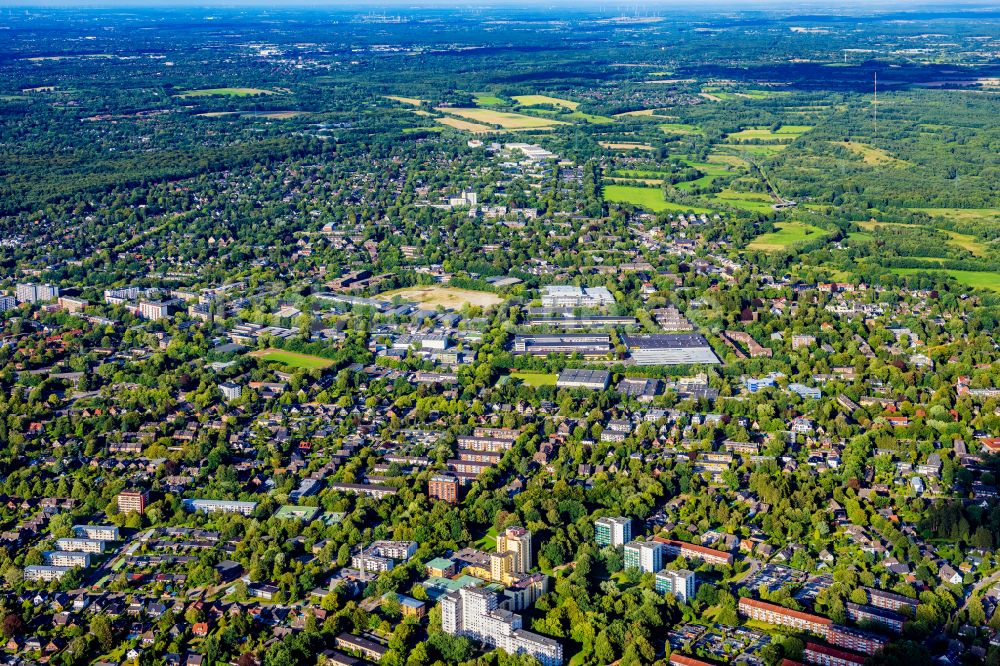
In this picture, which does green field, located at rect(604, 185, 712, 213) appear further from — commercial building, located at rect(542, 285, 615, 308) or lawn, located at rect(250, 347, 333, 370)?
lawn, located at rect(250, 347, 333, 370)

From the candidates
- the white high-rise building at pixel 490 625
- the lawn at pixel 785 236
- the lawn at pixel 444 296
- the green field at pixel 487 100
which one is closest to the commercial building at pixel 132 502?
the white high-rise building at pixel 490 625

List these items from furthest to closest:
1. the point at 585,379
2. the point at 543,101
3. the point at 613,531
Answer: the point at 543,101, the point at 585,379, the point at 613,531

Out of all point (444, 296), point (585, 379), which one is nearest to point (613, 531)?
point (585, 379)

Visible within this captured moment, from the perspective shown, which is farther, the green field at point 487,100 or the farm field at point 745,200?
the green field at point 487,100

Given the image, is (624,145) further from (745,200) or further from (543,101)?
(543,101)

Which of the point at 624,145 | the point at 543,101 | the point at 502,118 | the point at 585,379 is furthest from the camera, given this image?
the point at 543,101

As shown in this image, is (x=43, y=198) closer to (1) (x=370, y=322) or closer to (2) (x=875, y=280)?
(1) (x=370, y=322)

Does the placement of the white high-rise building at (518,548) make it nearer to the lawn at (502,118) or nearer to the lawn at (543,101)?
the lawn at (502,118)
